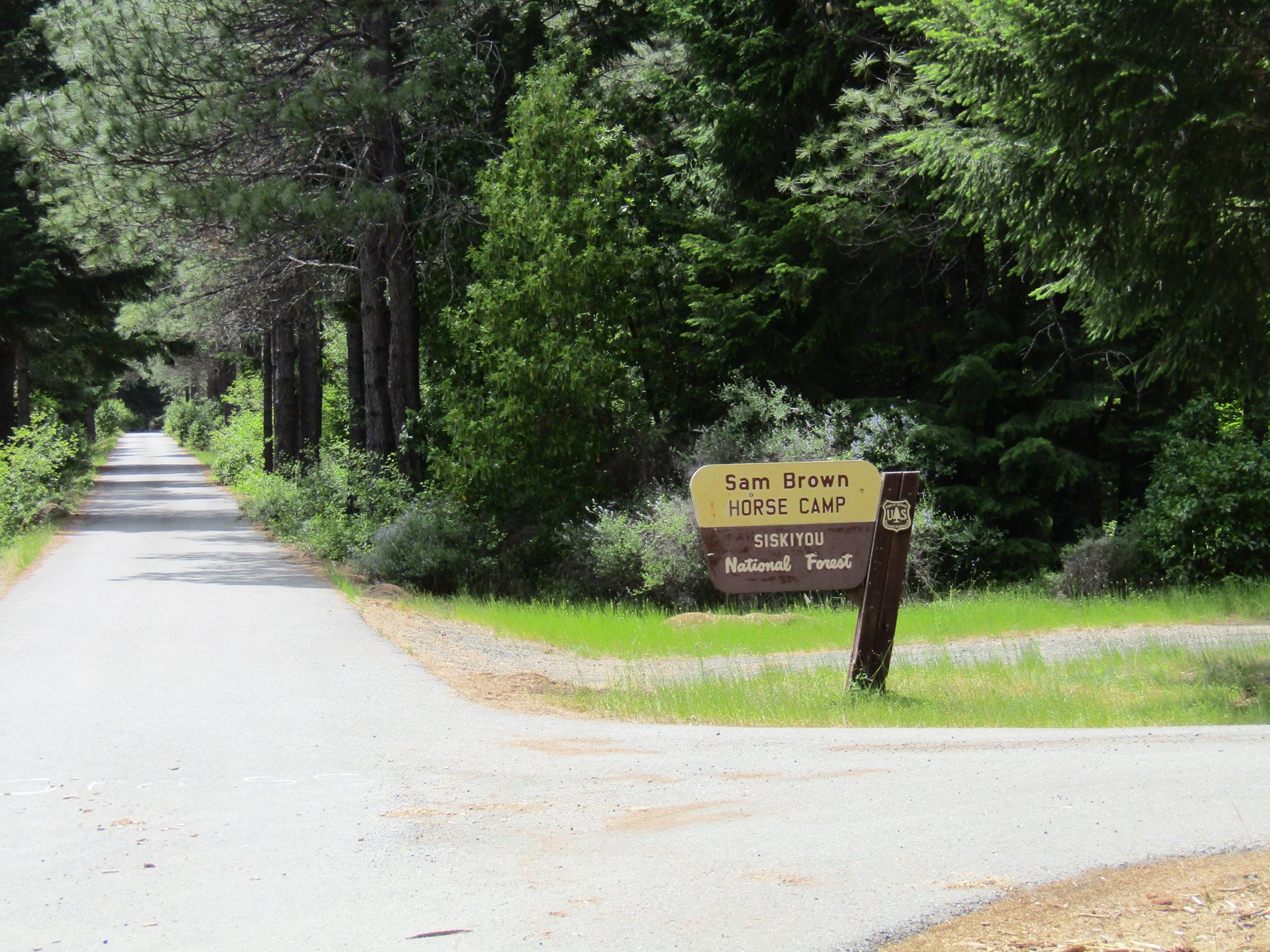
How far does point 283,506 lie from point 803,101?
14125 mm

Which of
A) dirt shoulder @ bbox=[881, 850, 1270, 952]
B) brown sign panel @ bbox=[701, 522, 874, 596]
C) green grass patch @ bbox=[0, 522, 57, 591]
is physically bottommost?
green grass patch @ bbox=[0, 522, 57, 591]

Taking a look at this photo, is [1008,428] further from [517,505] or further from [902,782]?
[902,782]

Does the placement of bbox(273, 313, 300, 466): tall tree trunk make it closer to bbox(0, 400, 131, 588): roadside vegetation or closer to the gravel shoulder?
bbox(0, 400, 131, 588): roadside vegetation

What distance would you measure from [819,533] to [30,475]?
75.7ft

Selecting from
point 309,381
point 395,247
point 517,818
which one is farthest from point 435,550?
point 309,381

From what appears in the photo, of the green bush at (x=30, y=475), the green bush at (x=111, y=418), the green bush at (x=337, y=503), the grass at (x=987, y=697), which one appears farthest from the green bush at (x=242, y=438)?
the green bush at (x=111, y=418)

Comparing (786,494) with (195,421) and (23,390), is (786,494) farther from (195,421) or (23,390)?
(195,421)

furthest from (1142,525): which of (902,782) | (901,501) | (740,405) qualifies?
(902,782)

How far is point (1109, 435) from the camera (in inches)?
865

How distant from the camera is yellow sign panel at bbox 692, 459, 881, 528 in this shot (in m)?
9.80

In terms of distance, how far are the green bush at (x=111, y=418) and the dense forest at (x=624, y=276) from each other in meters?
62.9

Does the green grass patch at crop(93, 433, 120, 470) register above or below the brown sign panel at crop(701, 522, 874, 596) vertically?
below

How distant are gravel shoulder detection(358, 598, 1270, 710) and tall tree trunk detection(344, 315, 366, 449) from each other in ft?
57.9

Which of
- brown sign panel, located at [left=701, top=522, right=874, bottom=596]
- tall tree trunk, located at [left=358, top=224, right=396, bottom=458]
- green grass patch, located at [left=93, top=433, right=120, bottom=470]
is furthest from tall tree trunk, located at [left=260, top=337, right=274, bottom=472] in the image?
brown sign panel, located at [left=701, top=522, right=874, bottom=596]
